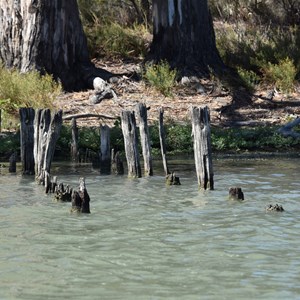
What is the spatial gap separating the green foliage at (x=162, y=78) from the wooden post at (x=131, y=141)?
789cm

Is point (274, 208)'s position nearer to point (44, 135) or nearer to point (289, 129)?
point (44, 135)

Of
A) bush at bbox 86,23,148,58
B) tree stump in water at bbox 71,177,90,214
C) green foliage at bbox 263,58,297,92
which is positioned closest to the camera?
tree stump in water at bbox 71,177,90,214

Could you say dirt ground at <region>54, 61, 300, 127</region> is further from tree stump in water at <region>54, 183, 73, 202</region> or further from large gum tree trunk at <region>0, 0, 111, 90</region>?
tree stump in water at <region>54, 183, 73, 202</region>

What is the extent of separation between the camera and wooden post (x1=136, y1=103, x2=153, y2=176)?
55.1 feet

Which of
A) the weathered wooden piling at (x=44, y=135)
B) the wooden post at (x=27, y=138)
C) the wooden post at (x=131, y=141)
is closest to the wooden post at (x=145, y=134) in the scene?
the wooden post at (x=131, y=141)

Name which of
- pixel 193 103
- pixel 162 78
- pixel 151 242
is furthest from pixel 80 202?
pixel 162 78

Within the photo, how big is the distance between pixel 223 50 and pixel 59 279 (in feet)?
60.8

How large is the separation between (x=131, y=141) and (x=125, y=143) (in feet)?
0.43

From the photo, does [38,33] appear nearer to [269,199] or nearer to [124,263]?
[269,199]

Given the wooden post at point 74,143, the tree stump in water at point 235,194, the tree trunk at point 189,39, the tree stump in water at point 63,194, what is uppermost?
the tree trunk at point 189,39

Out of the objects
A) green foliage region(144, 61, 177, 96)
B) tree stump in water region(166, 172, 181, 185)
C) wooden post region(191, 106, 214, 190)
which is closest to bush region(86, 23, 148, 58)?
green foliage region(144, 61, 177, 96)

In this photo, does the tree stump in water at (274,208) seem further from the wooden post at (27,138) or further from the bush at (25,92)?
the bush at (25,92)

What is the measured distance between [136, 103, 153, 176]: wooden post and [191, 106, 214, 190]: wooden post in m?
1.52

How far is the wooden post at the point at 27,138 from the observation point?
1761cm
